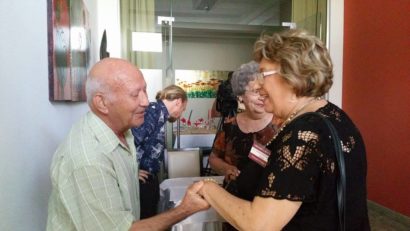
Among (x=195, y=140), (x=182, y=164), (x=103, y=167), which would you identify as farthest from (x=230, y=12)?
(x=103, y=167)

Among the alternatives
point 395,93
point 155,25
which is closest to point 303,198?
point 395,93

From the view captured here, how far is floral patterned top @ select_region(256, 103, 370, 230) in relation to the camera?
2.73 feet

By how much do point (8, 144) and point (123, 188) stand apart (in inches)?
16.1

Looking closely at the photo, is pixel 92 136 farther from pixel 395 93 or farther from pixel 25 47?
pixel 395 93

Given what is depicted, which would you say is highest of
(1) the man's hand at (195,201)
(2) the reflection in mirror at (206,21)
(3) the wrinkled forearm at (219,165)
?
(2) the reflection in mirror at (206,21)

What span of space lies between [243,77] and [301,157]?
1.25 meters

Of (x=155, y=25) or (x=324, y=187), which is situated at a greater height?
(x=155, y=25)

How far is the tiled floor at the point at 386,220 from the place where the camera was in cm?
328

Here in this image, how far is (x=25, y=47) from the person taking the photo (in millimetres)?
1295

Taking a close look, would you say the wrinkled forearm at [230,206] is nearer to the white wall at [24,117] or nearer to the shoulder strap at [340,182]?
the shoulder strap at [340,182]

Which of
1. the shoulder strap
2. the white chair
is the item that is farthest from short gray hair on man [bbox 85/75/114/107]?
the white chair

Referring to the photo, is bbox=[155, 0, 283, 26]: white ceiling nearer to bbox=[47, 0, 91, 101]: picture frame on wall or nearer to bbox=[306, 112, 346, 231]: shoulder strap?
bbox=[47, 0, 91, 101]: picture frame on wall

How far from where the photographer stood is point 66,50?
1.92 metres

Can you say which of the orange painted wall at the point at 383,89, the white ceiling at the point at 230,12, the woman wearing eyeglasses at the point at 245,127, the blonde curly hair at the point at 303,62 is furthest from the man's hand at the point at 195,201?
the white ceiling at the point at 230,12
